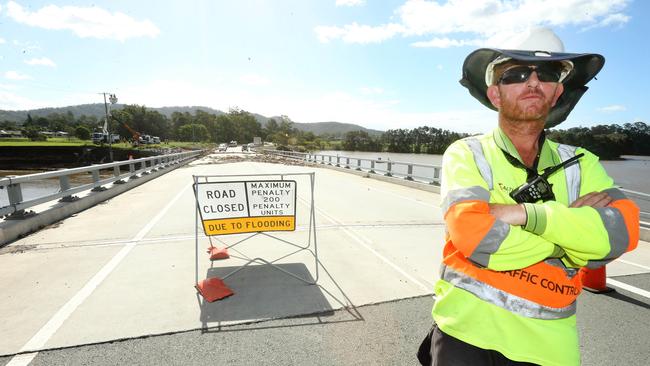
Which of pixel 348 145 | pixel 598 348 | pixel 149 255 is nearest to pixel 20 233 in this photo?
pixel 149 255

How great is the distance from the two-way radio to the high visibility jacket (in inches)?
1.8

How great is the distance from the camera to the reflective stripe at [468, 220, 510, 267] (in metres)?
1.54

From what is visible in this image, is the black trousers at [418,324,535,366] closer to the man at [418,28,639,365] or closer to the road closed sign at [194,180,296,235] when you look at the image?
the man at [418,28,639,365]

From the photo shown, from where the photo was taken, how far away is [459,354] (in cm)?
158

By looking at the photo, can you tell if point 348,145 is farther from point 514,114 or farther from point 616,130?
point 514,114

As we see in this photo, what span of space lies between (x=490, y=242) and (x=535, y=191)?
0.42 m

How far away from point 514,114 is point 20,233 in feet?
30.0

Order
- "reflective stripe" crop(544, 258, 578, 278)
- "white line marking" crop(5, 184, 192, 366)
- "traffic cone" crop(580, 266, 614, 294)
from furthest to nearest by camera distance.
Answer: "traffic cone" crop(580, 266, 614, 294) → "white line marking" crop(5, 184, 192, 366) → "reflective stripe" crop(544, 258, 578, 278)

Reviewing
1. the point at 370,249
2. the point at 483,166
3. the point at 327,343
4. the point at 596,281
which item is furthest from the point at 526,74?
the point at 370,249

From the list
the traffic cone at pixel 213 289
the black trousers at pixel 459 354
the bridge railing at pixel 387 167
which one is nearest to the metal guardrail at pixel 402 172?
the bridge railing at pixel 387 167

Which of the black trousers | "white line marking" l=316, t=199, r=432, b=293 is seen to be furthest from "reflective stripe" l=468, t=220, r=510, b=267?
"white line marking" l=316, t=199, r=432, b=293

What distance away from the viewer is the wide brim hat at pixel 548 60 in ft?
5.72

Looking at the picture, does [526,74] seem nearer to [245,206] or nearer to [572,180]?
[572,180]

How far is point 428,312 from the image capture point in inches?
160
